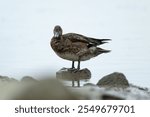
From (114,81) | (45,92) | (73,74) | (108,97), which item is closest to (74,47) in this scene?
(73,74)

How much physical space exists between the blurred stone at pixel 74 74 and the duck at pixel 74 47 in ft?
1.90

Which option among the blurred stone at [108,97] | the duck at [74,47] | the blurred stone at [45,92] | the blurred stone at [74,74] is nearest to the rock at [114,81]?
the blurred stone at [74,74]

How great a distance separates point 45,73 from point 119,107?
2.97ft

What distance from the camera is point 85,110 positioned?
7.55 meters

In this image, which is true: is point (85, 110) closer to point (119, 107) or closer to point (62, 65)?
point (119, 107)

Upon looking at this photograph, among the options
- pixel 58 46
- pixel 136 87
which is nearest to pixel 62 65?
pixel 58 46

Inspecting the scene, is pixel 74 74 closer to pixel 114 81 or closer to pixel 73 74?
pixel 73 74

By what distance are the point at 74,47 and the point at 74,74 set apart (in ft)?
3.08

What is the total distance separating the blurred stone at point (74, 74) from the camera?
10352 mm

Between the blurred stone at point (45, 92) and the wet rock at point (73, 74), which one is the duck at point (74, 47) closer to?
the wet rock at point (73, 74)

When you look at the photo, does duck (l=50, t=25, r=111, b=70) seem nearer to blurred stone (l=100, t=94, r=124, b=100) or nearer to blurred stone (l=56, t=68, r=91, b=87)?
blurred stone (l=56, t=68, r=91, b=87)

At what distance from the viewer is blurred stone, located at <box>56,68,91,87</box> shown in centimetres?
1035

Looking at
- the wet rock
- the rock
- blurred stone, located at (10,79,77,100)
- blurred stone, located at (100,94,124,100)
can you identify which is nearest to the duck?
the wet rock

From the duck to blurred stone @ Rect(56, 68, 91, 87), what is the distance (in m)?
0.58
